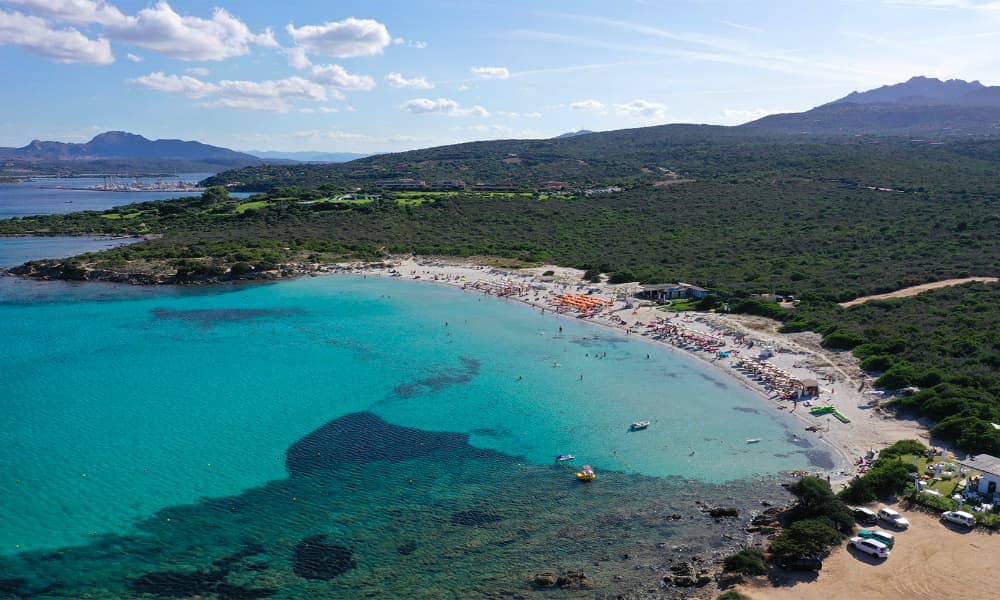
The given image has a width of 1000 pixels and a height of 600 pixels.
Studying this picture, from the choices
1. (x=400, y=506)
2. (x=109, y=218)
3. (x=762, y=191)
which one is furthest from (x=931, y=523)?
(x=109, y=218)

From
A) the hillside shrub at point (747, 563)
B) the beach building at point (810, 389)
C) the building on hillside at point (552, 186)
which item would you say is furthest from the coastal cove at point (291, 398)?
the building on hillside at point (552, 186)

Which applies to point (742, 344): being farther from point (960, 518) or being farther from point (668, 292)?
point (960, 518)

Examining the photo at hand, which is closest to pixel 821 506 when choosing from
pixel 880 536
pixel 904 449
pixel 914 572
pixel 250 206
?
pixel 880 536

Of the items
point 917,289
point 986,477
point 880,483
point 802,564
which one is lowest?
point 802,564

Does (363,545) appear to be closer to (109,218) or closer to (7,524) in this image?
(7,524)

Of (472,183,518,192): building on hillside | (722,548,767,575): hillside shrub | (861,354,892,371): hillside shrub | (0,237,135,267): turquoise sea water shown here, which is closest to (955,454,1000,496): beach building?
(722,548,767,575): hillside shrub

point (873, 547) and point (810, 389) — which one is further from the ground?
point (810, 389)
